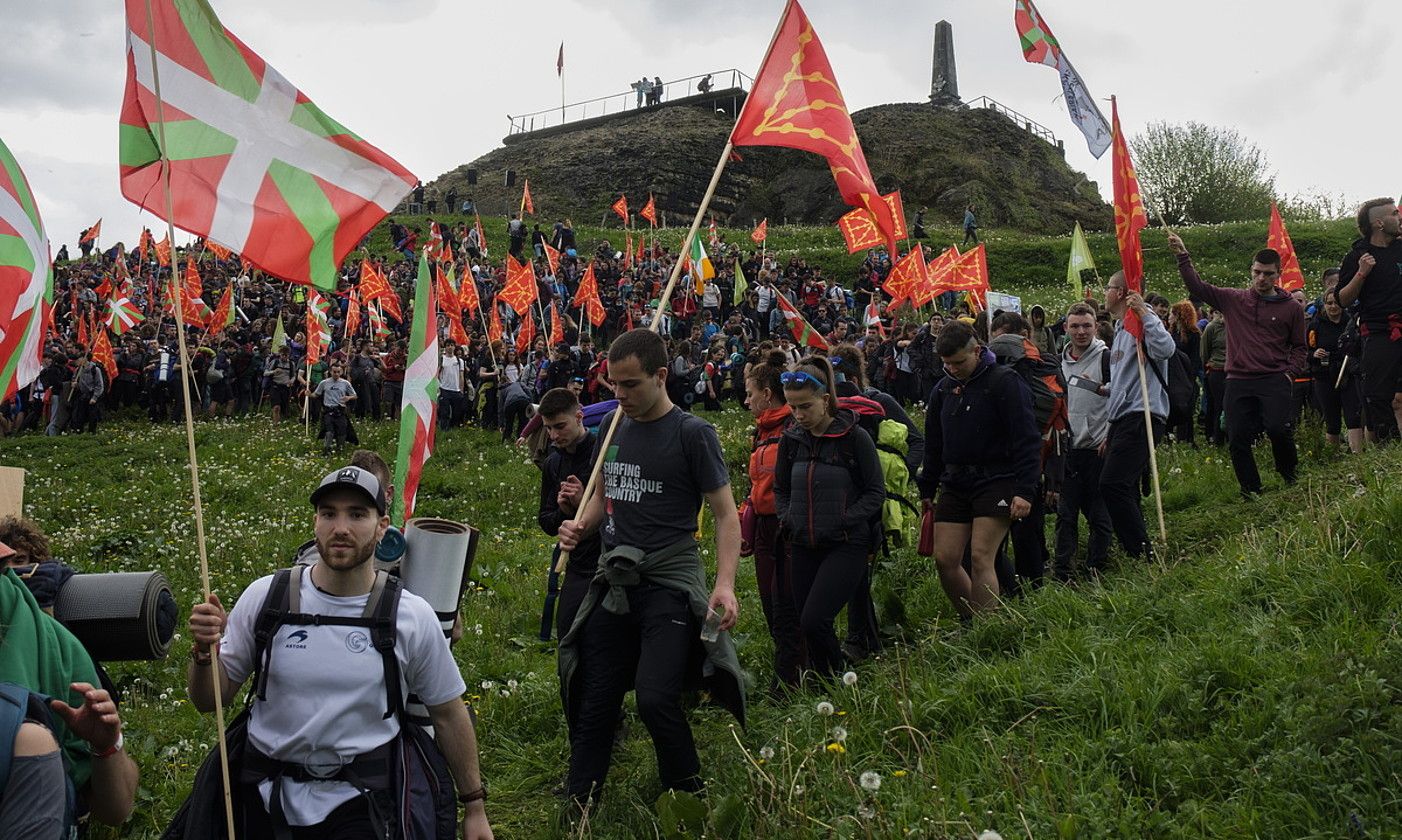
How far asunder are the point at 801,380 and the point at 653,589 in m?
1.66

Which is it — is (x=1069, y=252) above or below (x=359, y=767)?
above

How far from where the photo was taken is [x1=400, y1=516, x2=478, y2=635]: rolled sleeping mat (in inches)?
173

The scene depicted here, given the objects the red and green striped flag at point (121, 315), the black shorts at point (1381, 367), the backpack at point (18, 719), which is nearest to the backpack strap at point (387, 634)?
the backpack at point (18, 719)

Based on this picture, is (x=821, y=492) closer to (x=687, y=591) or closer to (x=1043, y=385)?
(x=687, y=591)

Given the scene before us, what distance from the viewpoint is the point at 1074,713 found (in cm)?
478

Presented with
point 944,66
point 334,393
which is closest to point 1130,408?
point 334,393

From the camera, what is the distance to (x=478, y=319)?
3488 centimetres

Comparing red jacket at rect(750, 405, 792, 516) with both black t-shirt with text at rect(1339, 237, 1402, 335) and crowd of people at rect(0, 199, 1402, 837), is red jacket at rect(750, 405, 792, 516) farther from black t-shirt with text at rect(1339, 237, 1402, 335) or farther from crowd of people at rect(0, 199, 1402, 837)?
black t-shirt with text at rect(1339, 237, 1402, 335)

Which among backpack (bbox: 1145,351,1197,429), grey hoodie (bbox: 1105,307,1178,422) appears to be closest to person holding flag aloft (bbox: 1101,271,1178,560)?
grey hoodie (bbox: 1105,307,1178,422)

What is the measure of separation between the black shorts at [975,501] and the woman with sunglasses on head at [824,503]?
0.58 metres

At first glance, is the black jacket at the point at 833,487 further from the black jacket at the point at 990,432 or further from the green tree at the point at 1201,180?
the green tree at the point at 1201,180

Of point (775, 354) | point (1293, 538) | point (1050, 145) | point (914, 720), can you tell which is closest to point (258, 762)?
point (914, 720)

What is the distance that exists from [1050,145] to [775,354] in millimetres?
70111

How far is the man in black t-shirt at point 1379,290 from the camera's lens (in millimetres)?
7980
